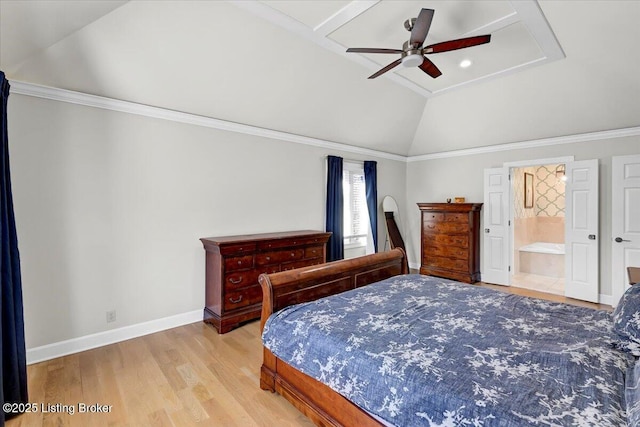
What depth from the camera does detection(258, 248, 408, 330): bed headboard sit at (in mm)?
2301

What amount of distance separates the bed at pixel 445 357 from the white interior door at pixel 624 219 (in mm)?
3134

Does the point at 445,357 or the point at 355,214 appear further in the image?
the point at 355,214

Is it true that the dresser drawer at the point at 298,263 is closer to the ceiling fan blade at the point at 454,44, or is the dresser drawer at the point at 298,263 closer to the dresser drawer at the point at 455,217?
the dresser drawer at the point at 455,217

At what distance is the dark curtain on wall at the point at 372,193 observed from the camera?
5.89 metres

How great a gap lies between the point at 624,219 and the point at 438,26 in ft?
12.8

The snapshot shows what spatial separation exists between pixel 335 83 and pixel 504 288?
4.47m

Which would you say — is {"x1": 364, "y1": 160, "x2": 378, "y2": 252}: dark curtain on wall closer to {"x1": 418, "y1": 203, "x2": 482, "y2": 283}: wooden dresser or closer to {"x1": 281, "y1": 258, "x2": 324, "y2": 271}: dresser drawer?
{"x1": 418, "y1": 203, "x2": 482, "y2": 283}: wooden dresser

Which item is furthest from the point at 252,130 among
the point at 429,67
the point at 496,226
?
the point at 496,226

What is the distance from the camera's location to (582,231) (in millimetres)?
A: 4648

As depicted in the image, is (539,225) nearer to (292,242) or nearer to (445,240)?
(445,240)

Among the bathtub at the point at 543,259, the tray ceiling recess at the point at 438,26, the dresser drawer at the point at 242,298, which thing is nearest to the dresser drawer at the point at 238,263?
the dresser drawer at the point at 242,298

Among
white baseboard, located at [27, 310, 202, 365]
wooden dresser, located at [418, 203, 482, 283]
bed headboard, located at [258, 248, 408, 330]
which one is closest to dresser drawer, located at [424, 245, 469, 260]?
wooden dresser, located at [418, 203, 482, 283]

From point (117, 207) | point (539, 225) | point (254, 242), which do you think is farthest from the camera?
point (539, 225)

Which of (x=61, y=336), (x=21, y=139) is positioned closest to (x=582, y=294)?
(x=61, y=336)
